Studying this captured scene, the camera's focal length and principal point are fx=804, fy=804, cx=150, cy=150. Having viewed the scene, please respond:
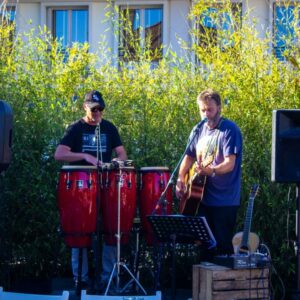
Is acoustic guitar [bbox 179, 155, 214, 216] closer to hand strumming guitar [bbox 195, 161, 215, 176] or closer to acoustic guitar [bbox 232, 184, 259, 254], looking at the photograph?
hand strumming guitar [bbox 195, 161, 215, 176]

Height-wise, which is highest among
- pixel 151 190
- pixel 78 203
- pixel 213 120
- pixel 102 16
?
pixel 102 16

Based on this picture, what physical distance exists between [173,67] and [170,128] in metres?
0.70

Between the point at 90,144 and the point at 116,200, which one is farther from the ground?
the point at 90,144

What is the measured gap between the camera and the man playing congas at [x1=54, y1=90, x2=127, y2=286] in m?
6.82

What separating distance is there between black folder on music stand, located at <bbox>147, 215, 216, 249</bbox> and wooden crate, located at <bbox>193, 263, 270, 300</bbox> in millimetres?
214

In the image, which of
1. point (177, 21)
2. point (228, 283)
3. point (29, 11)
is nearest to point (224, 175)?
point (228, 283)

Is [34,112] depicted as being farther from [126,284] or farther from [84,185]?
[126,284]

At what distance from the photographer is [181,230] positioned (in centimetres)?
616

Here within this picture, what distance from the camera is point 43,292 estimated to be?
735 cm

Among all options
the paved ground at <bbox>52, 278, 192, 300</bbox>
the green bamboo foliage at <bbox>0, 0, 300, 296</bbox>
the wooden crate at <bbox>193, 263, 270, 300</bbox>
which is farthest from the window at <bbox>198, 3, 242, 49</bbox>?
the wooden crate at <bbox>193, 263, 270, 300</bbox>

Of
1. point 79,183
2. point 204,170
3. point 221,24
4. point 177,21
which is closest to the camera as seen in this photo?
point 204,170

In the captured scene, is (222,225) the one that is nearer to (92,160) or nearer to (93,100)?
(92,160)

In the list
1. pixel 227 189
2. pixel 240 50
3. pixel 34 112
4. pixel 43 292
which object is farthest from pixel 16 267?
pixel 240 50

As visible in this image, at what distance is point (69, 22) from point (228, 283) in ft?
40.7
